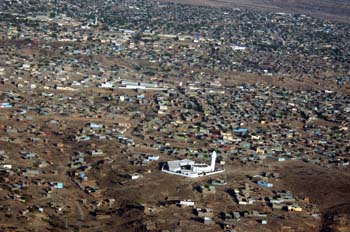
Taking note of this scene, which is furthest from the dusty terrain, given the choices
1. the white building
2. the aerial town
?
the white building

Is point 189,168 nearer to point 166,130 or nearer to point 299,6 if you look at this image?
point 166,130

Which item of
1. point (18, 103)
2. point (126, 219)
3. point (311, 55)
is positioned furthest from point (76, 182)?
point (311, 55)

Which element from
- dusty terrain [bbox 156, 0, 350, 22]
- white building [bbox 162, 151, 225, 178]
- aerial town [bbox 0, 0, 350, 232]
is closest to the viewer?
aerial town [bbox 0, 0, 350, 232]

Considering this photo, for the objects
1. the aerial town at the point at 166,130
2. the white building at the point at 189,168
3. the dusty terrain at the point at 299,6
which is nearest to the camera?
the aerial town at the point at 166,130

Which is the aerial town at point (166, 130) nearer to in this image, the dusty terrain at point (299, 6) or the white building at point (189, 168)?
the white building at point (189, 168)

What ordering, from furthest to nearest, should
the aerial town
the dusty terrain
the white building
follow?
1. the dusty terrain
2. the white building
3. the aerial town

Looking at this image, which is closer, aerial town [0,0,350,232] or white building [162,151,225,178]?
aerial town [0,0,350,232]

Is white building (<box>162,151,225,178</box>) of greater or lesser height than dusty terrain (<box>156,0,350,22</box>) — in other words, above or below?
above

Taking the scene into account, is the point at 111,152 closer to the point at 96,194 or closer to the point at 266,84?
the point at 96,194

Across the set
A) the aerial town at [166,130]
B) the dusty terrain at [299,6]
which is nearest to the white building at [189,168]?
the aerial town at [166,130]

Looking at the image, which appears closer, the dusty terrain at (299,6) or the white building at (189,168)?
the white building at (189,168)

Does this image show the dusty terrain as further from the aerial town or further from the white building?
the white building
